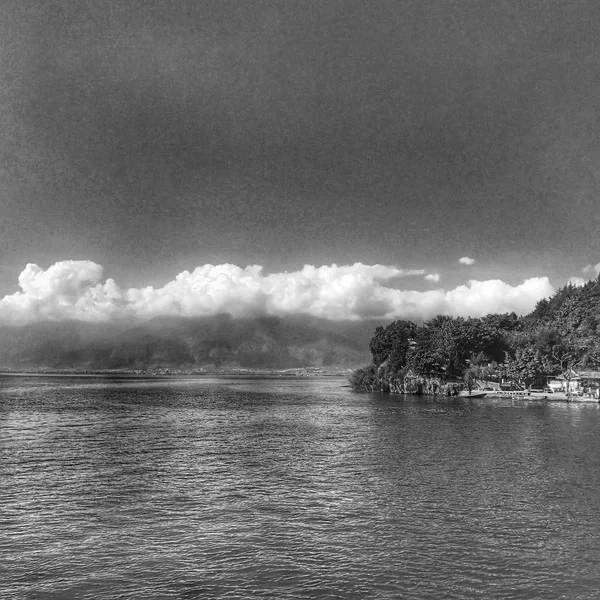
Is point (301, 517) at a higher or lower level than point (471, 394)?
higher

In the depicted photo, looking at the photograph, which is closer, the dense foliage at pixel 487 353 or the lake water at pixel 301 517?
the lake water at pixel 301 517

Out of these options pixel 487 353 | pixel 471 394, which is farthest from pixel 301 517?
pixel 487 353

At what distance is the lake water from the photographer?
2661 centimetres

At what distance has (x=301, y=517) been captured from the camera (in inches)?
1449

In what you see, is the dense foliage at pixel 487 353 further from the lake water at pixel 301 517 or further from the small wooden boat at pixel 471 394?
the lake water at pixel 301 517

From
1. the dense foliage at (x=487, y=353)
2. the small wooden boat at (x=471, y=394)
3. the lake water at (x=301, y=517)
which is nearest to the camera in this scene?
the lake water at (x=301, y=517)

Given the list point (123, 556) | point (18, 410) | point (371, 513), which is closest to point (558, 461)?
point (371, 513)

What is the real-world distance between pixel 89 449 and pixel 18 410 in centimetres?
6908

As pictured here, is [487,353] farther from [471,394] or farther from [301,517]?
[301,517]

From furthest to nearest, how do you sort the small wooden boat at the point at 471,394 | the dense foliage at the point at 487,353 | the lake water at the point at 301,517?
the dense foliage at the point at 487,353 → the small wooden boat at the point at 471,394 → the lake water at the point at 301,517

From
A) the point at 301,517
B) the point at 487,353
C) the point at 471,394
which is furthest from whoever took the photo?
the point at 487,353

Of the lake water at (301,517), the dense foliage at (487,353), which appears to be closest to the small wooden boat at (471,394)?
the dense foliage at (487,353)

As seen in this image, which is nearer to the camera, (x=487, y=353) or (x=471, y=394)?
(x=471, y=394)

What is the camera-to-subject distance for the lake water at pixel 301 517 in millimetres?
26609
